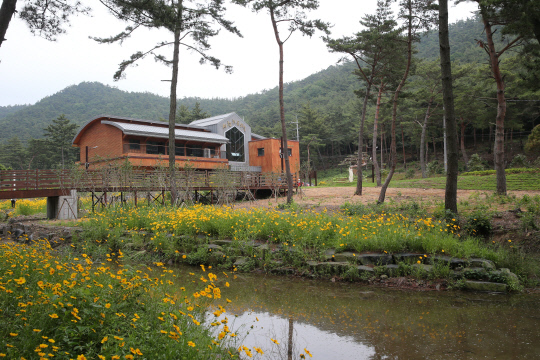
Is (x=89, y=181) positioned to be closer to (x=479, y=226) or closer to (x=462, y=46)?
(x=479, y=226)

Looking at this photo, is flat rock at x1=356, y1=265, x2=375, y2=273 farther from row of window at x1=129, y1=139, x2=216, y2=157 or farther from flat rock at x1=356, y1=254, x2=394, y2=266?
row of window at x1=129, y1=139, x2=216, y2=157

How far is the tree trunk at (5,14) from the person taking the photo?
614 centimetres

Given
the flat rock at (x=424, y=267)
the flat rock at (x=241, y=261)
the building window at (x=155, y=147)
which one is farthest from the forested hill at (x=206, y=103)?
the flat rock at (x=424, y=267)

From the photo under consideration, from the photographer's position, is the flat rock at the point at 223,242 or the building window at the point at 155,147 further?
the building window at the point at 155,147

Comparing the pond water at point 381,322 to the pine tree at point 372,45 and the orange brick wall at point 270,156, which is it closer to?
the pine tree at point 372,45

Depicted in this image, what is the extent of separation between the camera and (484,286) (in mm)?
6148

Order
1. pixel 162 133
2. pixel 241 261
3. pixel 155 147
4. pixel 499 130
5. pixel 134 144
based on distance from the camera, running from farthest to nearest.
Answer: pixel 155 147 → pixel 134 144 → pixel 162 133 → pixel 499 130 → pixel 241 261

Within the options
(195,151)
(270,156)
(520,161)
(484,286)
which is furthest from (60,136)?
(520,161)

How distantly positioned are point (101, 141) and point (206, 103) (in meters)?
65.2

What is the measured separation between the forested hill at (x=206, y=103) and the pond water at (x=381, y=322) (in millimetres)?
49692

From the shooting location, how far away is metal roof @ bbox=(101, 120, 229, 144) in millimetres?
24391

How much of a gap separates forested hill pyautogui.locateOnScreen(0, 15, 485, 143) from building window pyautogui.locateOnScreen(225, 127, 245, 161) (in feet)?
68.7

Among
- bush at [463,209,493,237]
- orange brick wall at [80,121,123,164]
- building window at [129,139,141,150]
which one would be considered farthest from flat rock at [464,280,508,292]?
building window at [129,139,141,150]

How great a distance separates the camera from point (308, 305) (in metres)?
5.70
